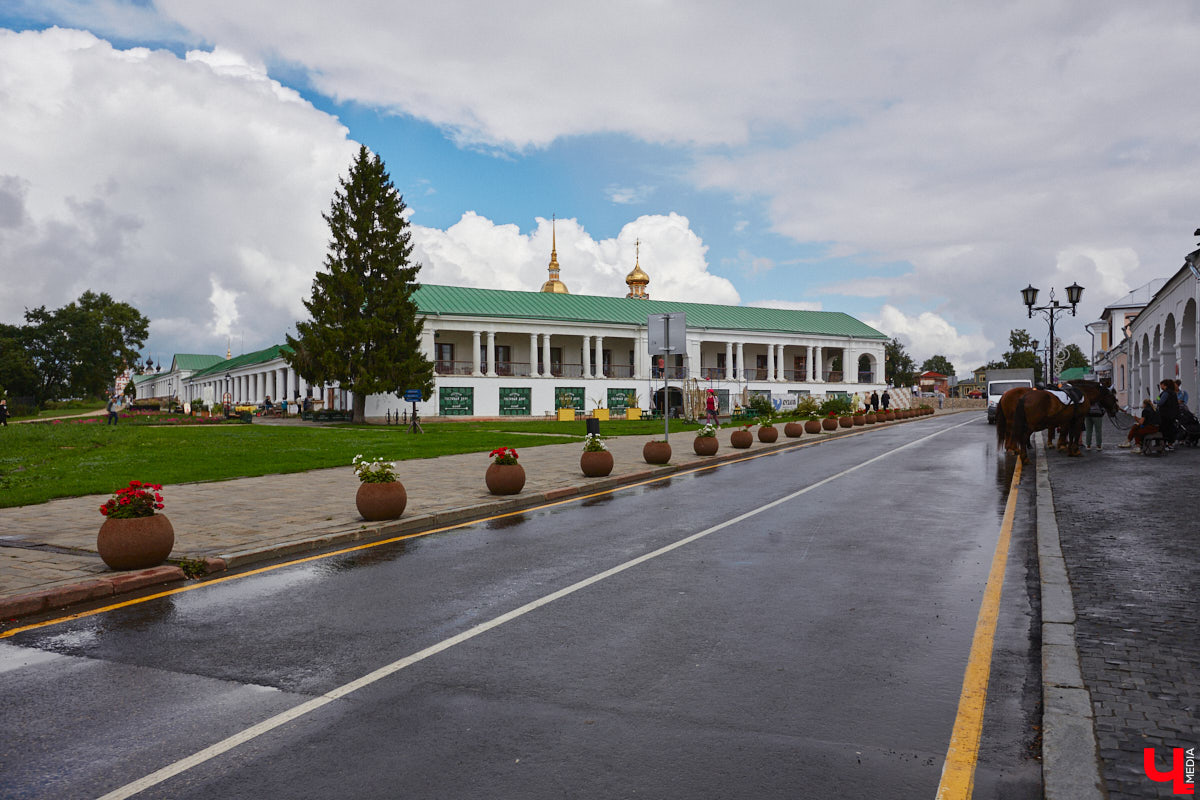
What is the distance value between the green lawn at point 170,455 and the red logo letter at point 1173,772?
48.5 feet

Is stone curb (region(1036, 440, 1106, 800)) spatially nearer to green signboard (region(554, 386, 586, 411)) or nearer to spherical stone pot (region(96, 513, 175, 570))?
spherical stone pot (region(96, 513, 175, 570))

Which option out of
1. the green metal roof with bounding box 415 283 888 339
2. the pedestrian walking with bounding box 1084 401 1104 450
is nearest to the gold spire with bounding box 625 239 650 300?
the green metal roof with bounding box 415 283 888 339

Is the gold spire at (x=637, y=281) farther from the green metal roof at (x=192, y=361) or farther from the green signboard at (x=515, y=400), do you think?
the green metal roof at (x=192, y=361)

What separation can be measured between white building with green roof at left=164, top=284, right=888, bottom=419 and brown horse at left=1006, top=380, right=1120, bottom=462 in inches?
1224

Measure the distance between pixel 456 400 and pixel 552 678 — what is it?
5277 cm

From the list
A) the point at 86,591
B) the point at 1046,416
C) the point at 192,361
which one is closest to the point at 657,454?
the point at 1046,416

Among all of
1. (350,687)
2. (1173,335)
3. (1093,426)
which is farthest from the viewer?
(1173,335)

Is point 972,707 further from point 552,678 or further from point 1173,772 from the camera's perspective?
point 552,678

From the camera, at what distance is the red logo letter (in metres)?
3.40

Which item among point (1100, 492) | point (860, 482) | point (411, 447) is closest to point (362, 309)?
point (411, 447)

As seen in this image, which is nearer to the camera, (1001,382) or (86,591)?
(86,591)

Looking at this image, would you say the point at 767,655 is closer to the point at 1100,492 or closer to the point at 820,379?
the point at 1100,492

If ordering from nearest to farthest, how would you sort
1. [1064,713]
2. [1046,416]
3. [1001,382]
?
[1064,713] < [1046,416] < [1001,382]

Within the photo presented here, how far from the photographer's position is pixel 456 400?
56688 mm
